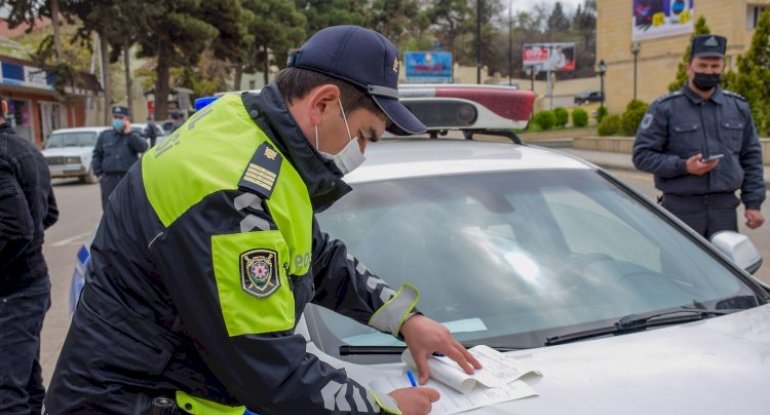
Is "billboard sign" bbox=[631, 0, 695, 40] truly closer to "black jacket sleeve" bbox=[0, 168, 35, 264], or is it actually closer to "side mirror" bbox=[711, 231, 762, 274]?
"side mirror" bbox=[711, 231, 762, 274]

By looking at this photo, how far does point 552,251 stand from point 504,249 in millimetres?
196

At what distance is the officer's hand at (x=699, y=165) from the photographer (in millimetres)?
4016

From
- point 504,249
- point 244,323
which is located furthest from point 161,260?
point 504,249

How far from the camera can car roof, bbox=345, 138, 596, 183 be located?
270cm

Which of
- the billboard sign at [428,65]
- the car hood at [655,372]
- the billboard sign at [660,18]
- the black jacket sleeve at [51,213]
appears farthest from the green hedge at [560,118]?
the car hood at [655,372]

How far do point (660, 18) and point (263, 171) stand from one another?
3940 cm

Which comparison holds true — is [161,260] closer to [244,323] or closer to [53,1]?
[244,323]

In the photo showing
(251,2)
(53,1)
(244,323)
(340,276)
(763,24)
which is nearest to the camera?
(244,323)

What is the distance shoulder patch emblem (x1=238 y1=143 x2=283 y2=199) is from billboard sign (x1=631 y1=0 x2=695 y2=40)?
3820 cm

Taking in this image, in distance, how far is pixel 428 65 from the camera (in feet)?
164

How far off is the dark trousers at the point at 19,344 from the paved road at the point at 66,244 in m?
1.36

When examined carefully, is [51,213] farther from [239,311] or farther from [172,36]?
[172,36]

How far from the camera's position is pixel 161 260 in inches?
55.4

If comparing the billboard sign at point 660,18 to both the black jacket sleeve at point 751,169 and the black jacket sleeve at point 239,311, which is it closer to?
the black jacket sleeve at point 751,169
